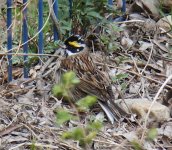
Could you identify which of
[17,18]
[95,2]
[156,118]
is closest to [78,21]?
[95,2]

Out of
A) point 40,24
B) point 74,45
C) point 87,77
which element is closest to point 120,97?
point 87,77

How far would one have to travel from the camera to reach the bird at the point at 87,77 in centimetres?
535

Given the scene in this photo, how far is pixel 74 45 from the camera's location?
5.81m

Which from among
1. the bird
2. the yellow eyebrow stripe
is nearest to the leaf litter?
the bird

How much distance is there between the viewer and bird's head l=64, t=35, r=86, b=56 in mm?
5811

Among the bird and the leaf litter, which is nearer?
the leaf litter

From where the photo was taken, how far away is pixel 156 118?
520 centimetres

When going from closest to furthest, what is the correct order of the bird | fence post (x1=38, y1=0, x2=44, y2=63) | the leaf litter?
1. the leaf litter
2. the bird
3. fence post (x1=38, y1=0, x2=44, y2=63)

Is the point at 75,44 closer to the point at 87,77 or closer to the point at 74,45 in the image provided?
the point at 74,45

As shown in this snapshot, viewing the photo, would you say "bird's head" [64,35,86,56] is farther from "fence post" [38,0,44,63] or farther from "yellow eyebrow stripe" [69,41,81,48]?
"fence post" [38,0,44,63]

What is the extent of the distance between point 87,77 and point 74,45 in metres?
0.37

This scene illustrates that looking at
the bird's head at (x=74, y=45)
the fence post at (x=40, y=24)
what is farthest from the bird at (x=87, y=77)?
the fence post at (x=40, y=24)

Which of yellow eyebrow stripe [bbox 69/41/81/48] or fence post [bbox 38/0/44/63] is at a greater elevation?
fence post [bbox 38/0/44/63]

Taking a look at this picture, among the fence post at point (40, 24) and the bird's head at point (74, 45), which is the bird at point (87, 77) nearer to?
the bird's head at point (74, 45)
